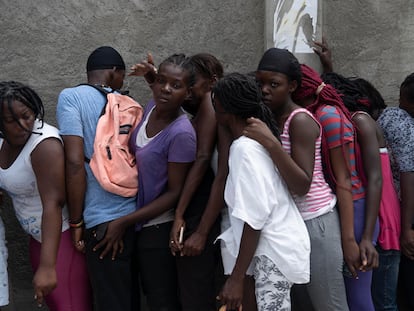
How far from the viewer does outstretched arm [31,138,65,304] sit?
316cm

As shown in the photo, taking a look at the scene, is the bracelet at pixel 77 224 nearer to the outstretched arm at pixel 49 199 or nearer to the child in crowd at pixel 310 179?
the outstretched arm at pixel 49 199

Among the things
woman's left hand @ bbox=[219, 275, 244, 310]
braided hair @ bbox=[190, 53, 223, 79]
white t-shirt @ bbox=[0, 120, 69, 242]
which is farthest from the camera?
braided hair @ bbox=[190, 53, 223, 79]

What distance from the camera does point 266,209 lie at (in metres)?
2.86

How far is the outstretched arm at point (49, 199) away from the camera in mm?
3156

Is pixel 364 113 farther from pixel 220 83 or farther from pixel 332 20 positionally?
pixel 332 20

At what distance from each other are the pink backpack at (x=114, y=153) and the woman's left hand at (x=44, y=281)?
21.0 inches

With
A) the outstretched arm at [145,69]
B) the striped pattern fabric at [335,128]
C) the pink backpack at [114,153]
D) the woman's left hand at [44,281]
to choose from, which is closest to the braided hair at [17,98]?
the pink backpack at [114,153]

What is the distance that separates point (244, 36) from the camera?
15.3ft

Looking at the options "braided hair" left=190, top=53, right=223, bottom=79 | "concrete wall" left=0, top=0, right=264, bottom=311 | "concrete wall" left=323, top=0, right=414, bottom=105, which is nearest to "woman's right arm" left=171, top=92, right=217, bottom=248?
"braided hair" left=190, top=53, right=223, bottom=79

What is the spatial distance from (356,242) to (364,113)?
733 mm

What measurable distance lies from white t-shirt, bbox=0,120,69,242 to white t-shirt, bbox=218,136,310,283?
1.03 m

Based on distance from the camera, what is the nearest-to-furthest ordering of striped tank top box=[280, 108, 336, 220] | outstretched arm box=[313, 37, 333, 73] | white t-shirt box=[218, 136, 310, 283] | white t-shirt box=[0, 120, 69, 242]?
white t-shirt box=[218, 136, 310, 283] < striped tank top box=[280, 108, 336, 220] < white t-shirt box=[0, 120, 69, 242] < outstretched arm box=[313, 37, 333, 73]

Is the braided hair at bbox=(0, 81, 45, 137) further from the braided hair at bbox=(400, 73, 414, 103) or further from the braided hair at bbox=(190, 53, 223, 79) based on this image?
the braided hair at bbox=(400, 73, 414, 103)

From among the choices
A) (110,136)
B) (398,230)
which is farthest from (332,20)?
(110,136)
